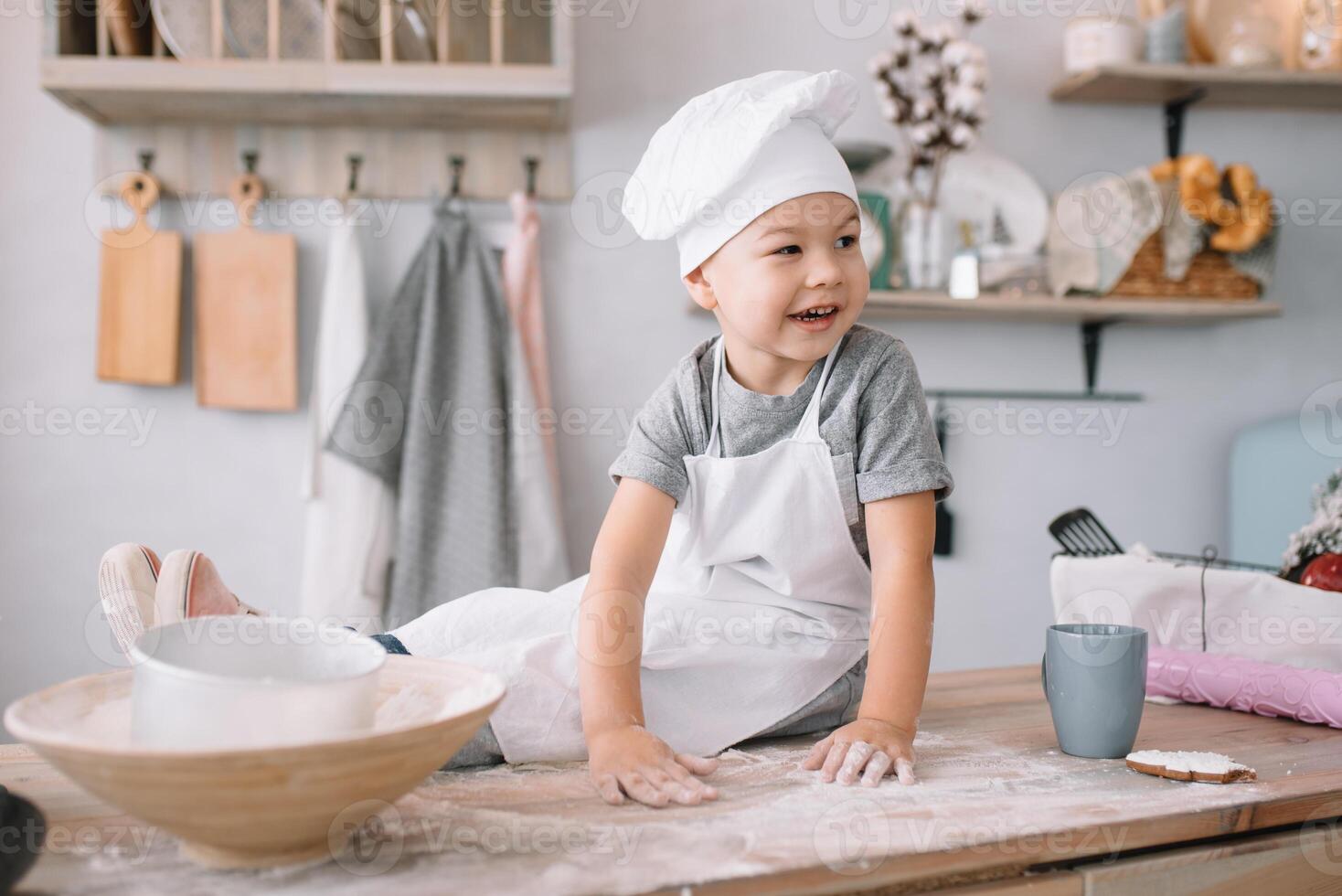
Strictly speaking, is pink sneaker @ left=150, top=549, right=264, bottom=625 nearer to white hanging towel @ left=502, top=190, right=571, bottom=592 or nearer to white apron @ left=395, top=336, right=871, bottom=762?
white apron @ left=395, top=336, right=871, bottom=762

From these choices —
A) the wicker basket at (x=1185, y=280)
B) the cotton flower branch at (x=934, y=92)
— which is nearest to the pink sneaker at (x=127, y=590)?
the cotton flower branch at (x=934, y=92)

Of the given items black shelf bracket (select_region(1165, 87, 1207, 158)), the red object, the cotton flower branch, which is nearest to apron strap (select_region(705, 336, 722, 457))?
the red object

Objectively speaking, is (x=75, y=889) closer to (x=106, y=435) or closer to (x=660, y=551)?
(x=660, y=551)

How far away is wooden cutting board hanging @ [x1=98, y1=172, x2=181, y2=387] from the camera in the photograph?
74.2 inches

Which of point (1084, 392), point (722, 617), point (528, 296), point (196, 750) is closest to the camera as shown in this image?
point (196, 750)

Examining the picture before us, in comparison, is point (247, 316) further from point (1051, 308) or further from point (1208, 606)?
point (1208, 606)

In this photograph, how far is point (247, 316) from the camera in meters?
1.91

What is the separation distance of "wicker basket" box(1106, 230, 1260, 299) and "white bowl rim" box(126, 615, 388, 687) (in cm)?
173

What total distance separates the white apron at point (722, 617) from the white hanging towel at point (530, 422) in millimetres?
814

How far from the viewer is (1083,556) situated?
1146 mm

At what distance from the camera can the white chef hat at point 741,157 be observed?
0.94m

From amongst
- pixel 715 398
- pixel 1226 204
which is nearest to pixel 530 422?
pixel 715 398

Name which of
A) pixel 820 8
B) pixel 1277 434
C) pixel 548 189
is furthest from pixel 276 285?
pixel 1277 434

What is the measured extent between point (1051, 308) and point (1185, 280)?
0.91 feet
